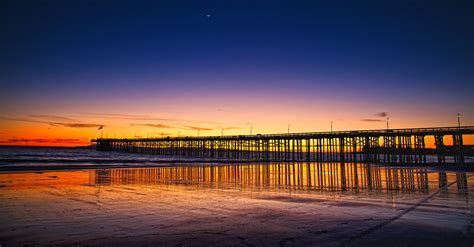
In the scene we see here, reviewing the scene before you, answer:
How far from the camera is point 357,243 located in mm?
4855

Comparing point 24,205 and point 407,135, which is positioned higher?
point 407,135

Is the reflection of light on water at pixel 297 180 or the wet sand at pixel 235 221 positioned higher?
the wet sand at pixel 235 221

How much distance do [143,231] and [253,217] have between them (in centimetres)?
260

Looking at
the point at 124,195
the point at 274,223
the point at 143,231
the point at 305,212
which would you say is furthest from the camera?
the point at 124,195

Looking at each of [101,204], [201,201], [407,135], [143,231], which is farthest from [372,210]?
[407,135]

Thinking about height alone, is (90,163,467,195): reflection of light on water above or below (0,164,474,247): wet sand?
below

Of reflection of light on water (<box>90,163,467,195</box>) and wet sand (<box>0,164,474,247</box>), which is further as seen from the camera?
reflection of light on water (<box>90,163,467,195</box>)

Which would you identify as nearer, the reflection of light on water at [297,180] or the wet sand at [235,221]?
the wet sand at [235,221]

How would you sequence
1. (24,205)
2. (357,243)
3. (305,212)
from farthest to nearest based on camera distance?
1. (24,205)
2. (305,212)
3. (357,243)

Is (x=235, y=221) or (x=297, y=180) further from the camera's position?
(x=297, y=180)

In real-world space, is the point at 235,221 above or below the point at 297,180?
above

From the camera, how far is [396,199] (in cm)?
1006

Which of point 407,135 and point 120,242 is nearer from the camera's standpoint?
point 120,242

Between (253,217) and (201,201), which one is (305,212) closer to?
(253,217)
